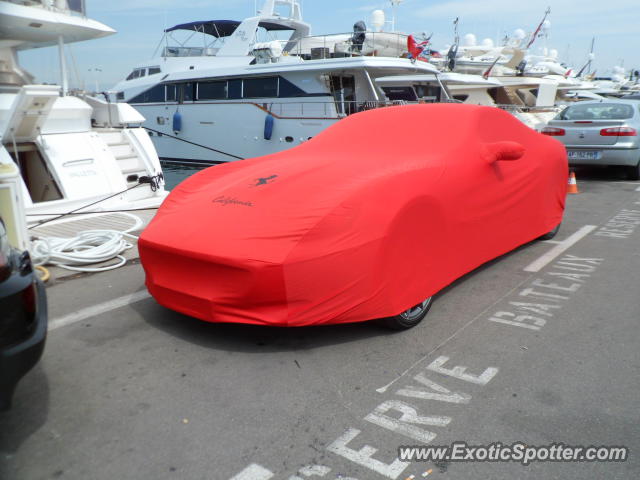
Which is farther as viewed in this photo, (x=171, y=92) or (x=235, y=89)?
(x=171, y=92)

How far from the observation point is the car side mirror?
4055 mm

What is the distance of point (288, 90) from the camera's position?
1447 cm

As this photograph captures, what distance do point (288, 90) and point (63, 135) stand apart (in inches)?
315

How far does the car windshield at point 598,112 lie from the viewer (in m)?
9.82

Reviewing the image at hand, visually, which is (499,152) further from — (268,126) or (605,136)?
(268,126)

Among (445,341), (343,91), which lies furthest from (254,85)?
(445,341)

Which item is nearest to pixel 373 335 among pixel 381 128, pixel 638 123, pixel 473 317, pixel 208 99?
pixel 473 317

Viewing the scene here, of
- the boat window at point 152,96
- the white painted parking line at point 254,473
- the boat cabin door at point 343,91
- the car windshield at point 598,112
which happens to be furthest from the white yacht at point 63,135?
the boat window at point 152,96

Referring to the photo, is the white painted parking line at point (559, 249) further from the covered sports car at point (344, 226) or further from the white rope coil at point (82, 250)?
the white rope coil at point (82, 250)

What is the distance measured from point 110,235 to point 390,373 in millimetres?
3607

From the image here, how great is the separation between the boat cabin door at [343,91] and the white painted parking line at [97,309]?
1066cm

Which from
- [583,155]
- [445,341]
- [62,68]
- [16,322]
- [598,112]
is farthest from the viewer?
[598,112]

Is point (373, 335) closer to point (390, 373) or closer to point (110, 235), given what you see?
point (390, 373)

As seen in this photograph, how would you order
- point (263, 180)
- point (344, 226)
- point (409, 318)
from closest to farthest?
1. point (344, 226)
2. point (409, 318)
3. point (263, 180)
